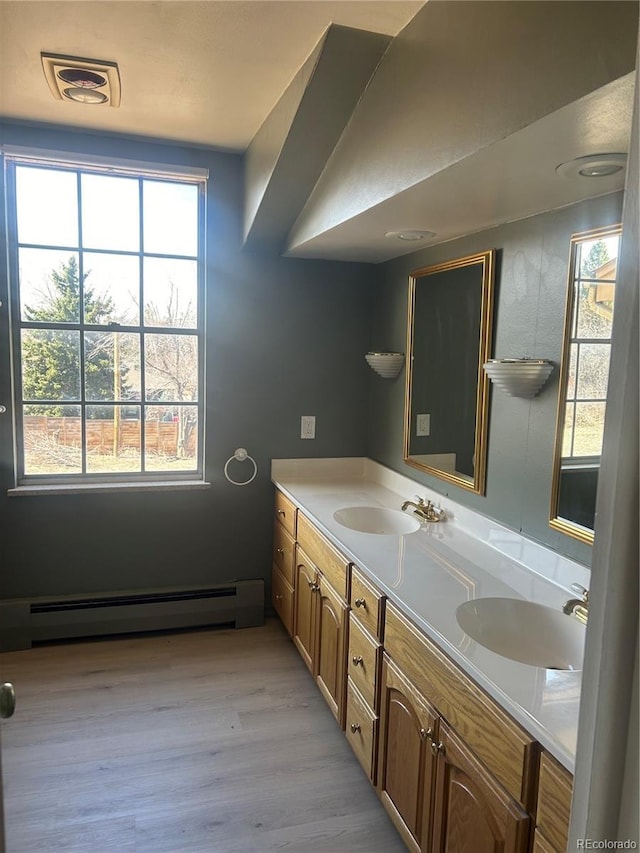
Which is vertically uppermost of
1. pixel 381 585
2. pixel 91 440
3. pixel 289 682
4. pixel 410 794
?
pixel 91 440

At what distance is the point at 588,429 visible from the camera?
1.67m

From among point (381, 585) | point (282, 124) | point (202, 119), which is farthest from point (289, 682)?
point (202, 119)

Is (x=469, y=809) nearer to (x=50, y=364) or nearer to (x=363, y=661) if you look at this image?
(x=363, y=661)

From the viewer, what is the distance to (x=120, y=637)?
119 inches

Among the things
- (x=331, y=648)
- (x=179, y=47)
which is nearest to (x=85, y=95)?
(x=179, y=47)

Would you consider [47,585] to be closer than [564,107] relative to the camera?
No

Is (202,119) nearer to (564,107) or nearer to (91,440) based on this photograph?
(91,440)

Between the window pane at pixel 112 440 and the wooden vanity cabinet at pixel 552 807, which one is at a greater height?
the window pane at pixel 112 440

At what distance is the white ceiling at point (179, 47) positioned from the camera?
1632 millimetres

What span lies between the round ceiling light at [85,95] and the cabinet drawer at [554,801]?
2.51 m

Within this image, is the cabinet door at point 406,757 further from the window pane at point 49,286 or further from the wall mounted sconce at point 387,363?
the window pane at point 49,286

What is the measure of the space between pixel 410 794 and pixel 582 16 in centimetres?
185

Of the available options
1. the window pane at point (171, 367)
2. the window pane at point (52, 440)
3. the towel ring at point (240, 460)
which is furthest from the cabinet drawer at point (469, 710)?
the window pane at point (52, 440)

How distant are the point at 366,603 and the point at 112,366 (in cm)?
182
